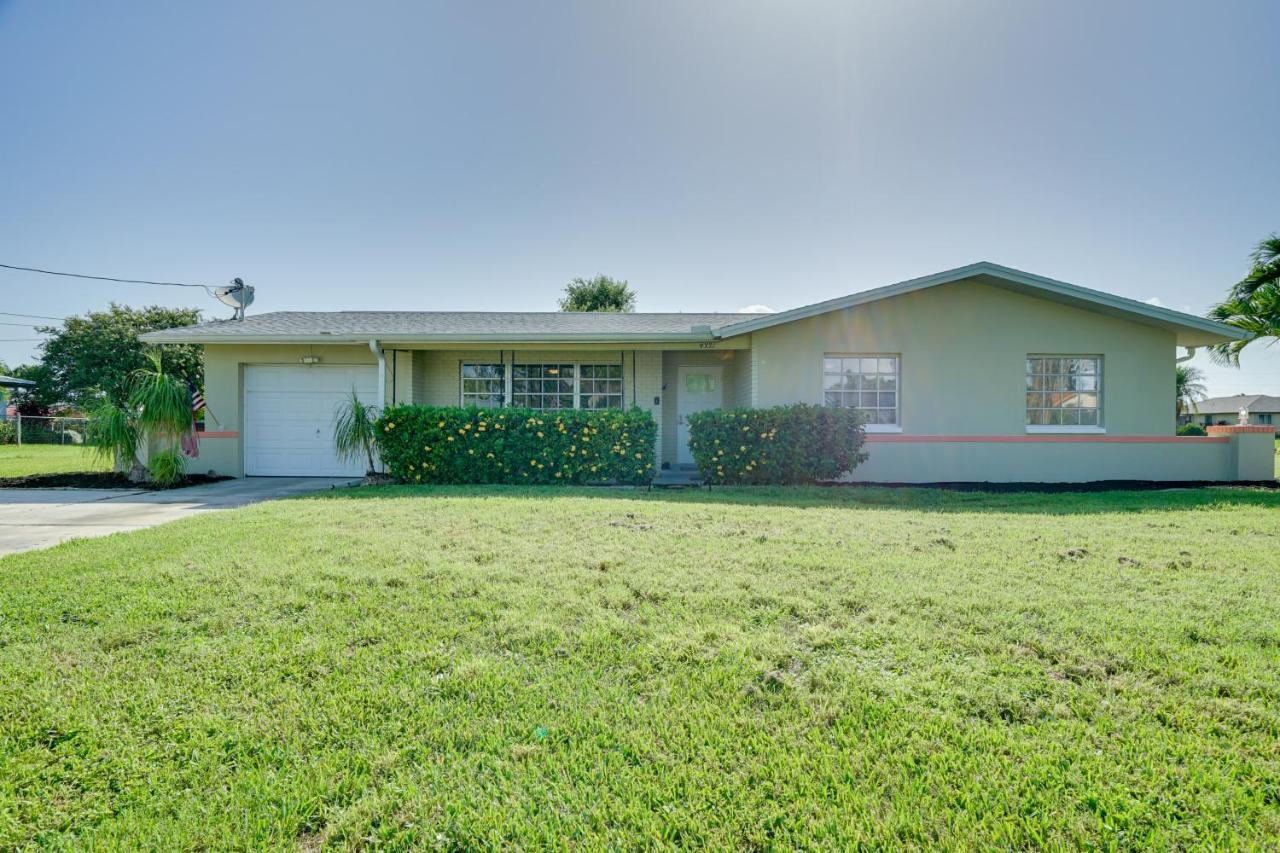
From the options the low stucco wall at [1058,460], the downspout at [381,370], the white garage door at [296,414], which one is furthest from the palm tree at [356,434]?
the low stucco wall at [1058,460]

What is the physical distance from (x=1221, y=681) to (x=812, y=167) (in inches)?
460

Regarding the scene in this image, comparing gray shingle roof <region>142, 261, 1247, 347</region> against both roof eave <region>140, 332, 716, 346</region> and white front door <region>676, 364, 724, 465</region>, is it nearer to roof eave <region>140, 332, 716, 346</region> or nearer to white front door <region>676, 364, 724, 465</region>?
roof eave <region>140, 332, 716, 346</region>

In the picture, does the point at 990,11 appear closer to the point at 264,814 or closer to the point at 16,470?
the point at 264,814

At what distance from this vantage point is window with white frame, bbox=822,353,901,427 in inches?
412

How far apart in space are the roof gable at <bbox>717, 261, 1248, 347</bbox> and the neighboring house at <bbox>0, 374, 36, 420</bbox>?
32.6 meters

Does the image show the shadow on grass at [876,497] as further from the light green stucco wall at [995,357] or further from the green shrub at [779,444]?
the light green stucco wall at [995,357]

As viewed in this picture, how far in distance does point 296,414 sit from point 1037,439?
14.4 metres

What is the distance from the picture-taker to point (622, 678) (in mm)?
2463

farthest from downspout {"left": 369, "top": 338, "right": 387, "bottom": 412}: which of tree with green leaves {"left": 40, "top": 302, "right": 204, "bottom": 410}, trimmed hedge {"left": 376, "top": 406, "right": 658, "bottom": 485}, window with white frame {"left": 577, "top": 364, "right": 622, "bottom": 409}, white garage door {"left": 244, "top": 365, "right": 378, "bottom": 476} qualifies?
tree with green leaves {"left": 40, "top": 302, "right": 204, "bottom": 410}

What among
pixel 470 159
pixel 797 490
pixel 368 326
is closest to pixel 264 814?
pixel 797 490

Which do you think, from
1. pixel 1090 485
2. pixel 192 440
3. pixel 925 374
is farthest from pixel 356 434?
pixel 1090 485

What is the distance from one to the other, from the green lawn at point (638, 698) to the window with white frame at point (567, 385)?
8.03 m

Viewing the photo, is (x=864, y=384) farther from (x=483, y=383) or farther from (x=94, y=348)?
(x=94, y=348)

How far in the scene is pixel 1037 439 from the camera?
9898mm
